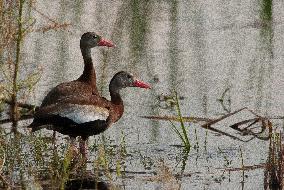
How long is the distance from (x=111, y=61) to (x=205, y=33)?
1663 millimetres

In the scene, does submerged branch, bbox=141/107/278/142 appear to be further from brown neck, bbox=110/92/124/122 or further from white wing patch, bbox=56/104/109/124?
white wing patch, bbox=56/104/109/124

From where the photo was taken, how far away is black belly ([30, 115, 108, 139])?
Answer: 10.6 m

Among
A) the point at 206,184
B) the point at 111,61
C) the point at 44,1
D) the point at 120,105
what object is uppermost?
the point at 44,1

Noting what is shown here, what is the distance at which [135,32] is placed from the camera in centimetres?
1603

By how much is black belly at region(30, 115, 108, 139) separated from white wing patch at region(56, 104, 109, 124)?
3 centimetres

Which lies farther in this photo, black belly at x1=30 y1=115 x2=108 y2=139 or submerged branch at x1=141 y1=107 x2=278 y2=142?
submerged branch at x1=141 y1=107 x2=278 y2=142

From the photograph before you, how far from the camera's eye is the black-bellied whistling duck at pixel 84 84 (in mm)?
11148

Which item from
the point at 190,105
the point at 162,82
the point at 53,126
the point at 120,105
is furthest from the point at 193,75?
the point at 53,126

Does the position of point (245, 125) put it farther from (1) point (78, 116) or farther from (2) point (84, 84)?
(1) point (78, 116)

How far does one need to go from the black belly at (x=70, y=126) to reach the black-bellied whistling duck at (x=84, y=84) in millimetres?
304

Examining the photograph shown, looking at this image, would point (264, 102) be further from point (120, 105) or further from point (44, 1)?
point (44, 1)

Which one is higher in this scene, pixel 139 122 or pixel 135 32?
pixel 135 32

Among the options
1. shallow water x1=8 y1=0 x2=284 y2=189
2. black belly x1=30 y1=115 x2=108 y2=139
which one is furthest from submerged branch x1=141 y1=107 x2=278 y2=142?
black belly x1=30 y1=115 x2=108 y2=139

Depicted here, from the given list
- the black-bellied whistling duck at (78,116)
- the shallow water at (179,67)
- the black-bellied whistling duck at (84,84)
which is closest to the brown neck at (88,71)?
the black-bellied whistling duck at (84,84)
